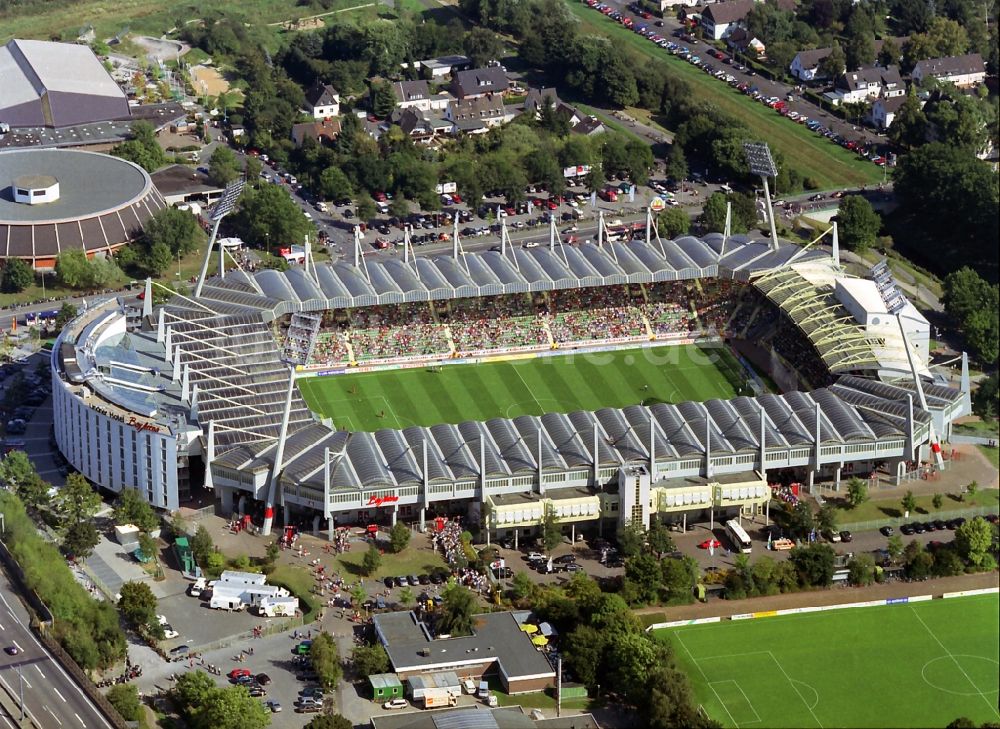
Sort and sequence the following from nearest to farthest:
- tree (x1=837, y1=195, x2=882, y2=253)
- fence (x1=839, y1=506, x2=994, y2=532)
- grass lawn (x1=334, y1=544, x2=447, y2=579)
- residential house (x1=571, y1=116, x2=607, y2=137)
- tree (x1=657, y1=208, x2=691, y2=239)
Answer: grass lawn (x1=334, y1=544, x2=447, y2=579)
fence (x1=839, y1=506, x2=994, y2=532)
tree (x1=837, y1=195, x2=882, y2=253)
tree (x1=657, y1=208, x2=691, y2=239)
residential house (x1=571, y1=116, x2=607, y2=137)

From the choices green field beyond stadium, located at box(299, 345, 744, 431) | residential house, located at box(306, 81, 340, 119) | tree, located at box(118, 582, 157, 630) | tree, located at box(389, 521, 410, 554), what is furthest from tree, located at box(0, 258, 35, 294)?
tree, located at box(389, 521, 410, 554)

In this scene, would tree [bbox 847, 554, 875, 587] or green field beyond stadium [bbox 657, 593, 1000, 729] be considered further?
tree [bbox 847, 554, 875, 587]

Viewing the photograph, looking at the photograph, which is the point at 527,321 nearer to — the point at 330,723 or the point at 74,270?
the point at 74,270

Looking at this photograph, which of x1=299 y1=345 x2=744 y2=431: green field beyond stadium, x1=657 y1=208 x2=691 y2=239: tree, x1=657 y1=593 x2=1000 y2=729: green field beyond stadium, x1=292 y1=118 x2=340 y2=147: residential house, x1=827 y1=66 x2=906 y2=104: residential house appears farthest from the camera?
x1=827 y1=66 x2=906 y2=104: residential house

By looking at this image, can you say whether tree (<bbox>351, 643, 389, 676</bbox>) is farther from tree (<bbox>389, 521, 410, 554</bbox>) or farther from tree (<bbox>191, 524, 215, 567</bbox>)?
tree (<bbox>191, 524, 215, 567</bbox>)

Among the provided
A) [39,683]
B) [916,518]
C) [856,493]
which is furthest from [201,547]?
[916,518]

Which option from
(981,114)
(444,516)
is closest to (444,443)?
(444,516)

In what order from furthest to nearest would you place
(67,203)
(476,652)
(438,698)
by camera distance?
(67,203) → (476,652) → (438,698)
